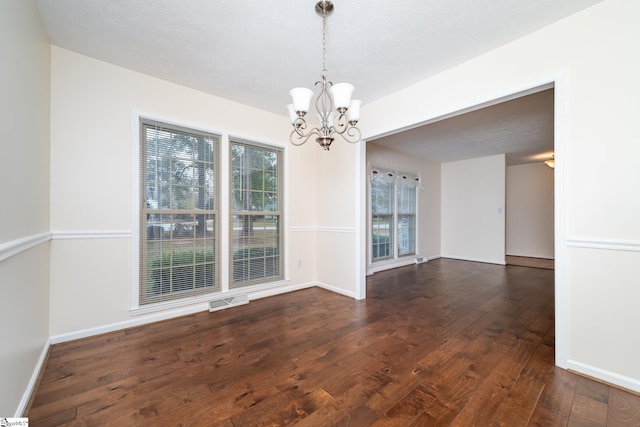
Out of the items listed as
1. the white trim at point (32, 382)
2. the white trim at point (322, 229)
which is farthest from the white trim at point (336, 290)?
the white trim at point (32, 382)

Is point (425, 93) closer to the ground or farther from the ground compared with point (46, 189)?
farther from the ground

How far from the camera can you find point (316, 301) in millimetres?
3373

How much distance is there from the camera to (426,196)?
21.2 ft

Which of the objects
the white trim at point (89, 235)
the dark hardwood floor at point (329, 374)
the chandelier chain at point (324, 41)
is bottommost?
the dark hardwood floor at point (329, 374)

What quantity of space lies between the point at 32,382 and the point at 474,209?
24.5ft

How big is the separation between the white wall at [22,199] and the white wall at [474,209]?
7317mm

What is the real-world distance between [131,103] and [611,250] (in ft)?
14.1

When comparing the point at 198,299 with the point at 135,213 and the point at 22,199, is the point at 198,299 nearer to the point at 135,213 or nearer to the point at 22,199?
the point at 135,213

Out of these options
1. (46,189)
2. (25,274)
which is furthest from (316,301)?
(46,189)

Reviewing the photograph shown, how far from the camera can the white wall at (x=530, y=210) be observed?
21.6 ft

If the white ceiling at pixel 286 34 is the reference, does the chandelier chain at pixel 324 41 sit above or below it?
below

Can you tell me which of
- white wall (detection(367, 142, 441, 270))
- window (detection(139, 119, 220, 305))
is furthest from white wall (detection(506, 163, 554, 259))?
window (detection(139, 119, 220, 305))

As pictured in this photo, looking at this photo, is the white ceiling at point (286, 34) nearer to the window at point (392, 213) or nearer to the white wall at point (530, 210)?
the window at point (392, 213)

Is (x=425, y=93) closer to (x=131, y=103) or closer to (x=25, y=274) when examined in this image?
(x=131, y=103)
